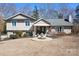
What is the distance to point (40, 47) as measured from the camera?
6125 centimetres

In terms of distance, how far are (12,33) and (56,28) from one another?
100 cm

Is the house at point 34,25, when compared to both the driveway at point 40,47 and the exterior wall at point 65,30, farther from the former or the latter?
the driveway at point 40,47

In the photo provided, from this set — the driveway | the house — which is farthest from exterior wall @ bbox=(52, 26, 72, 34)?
the driveway

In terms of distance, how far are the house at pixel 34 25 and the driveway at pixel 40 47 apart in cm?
22

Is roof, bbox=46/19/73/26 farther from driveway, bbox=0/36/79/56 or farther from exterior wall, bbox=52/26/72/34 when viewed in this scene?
driveway, bbox=0/36/79/56

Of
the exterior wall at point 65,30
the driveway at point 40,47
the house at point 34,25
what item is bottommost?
the driveway at point 40,47

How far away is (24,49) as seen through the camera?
61250 mm

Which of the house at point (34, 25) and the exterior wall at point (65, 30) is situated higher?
the house at point (34, 25)

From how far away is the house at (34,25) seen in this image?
61281mm

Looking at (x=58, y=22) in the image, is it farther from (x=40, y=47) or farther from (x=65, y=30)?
(x=40, y=47)

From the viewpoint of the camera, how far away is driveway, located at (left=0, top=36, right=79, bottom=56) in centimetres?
6119

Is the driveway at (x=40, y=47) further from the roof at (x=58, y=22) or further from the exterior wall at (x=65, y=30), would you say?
the roof at (x=58, y=22)

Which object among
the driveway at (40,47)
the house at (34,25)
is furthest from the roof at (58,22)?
the driveway at (40,47)

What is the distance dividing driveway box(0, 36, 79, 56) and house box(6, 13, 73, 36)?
22 centimetres
